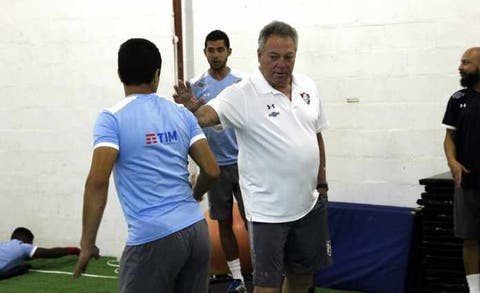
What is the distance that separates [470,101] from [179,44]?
2.41 metres

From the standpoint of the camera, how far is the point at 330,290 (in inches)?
202

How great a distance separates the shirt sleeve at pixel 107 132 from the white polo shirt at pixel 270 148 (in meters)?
0.76

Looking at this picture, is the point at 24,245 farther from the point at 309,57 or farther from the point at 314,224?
the point at 314,224

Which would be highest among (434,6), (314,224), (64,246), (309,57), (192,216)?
(434,6)

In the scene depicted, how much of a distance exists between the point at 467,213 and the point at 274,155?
169 cm

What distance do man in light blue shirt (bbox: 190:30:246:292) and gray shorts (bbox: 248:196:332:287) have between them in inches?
54.1

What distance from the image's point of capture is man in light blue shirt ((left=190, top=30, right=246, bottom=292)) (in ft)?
15.8

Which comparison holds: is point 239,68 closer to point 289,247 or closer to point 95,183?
point 289,247

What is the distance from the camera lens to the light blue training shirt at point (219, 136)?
15.7 feet

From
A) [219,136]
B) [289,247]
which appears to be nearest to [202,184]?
[289,247]

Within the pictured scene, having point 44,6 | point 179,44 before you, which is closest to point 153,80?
point 179,44

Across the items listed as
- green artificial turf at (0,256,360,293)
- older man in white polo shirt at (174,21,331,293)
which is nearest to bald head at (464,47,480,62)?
older man in white polo shirt at (174,21,331,293)

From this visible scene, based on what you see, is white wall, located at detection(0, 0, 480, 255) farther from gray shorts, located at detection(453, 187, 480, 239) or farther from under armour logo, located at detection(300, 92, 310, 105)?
under armour logo, located at detection(300, 92, 310, 105)

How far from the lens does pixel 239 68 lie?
5.83 meters
